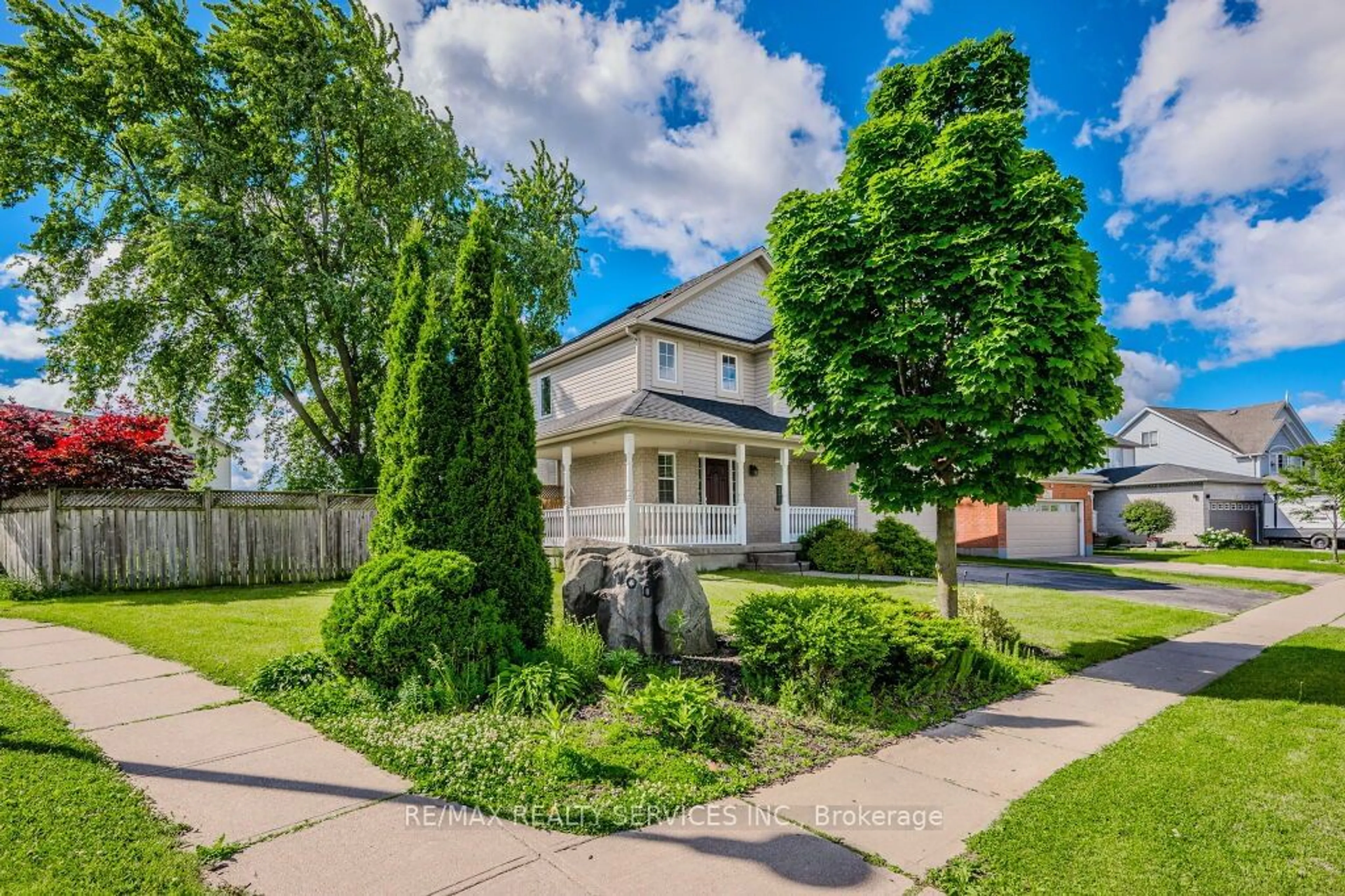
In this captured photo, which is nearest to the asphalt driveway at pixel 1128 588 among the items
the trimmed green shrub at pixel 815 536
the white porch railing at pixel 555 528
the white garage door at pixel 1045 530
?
the trimmed green shrub at pixel 815 536

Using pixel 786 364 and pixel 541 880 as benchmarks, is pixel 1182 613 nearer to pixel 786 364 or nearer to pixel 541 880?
pixel 786 364

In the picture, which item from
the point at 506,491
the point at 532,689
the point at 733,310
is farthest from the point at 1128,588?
the point at 532,689

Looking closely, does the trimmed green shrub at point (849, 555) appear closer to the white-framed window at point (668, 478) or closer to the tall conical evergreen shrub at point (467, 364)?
the white-framed window at point (668, 478)

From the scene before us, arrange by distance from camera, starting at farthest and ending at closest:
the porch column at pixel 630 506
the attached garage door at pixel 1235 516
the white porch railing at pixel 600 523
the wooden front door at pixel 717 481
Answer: the attached garage door at pixel 1235 516 < the wooden front door at pixel 717 481 < the white porch railing at pixel 600 523 < the porch column at pixel 630 506

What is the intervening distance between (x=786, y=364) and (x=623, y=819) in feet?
17.0

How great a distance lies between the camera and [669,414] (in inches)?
601

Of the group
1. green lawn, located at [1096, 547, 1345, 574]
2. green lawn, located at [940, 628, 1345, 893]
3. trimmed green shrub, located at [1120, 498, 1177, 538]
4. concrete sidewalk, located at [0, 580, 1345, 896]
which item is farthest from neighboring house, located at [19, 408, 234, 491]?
trimmed green shrub, located at [1120, 498, 1177, 538]

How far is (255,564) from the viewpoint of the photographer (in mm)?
13195

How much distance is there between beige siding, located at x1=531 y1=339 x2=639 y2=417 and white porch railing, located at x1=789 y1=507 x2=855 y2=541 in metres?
5.42

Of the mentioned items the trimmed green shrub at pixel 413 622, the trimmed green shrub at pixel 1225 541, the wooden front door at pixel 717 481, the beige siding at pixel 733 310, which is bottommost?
the trimmed green shrub at pixel 1225 541

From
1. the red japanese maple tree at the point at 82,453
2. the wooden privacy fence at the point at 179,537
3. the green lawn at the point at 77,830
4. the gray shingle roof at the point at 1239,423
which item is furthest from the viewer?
the gray shingle roof at the point at 1239,423

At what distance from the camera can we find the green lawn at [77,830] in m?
2.64

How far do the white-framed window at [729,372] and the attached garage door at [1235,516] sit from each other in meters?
25.9

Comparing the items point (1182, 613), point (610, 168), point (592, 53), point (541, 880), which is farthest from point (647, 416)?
point (541, 880)
